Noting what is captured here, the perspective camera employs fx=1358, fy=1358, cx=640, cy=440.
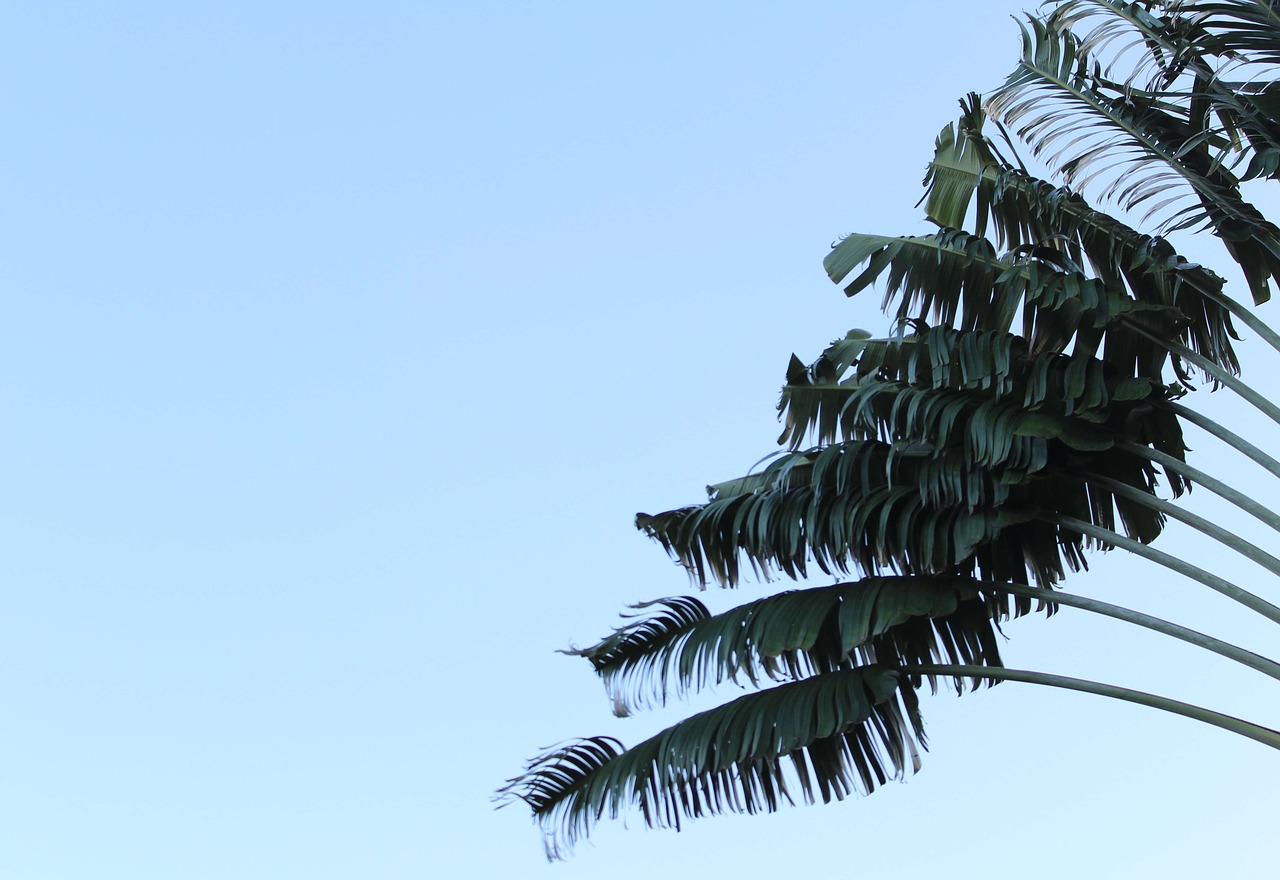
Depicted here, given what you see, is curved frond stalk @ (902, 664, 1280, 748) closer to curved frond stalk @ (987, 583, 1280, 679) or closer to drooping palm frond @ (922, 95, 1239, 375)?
curved frond stalk @ (987, 583, 1280, 679)

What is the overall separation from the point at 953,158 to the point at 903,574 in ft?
6.88

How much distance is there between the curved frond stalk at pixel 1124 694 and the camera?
525 cm

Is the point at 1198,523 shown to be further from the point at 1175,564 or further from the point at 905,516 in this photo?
the point at 905,516

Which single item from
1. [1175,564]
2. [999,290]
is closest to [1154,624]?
[1175,564]

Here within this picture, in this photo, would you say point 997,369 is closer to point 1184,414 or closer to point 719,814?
point 1184,414

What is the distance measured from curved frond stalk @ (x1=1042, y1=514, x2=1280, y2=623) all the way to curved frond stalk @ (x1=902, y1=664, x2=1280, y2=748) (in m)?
0.45

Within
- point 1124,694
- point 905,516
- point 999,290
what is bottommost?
point 1124,694

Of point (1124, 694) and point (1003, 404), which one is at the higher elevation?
point (1003, 404)

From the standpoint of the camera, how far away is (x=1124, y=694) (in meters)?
5.69

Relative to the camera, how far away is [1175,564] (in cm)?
587

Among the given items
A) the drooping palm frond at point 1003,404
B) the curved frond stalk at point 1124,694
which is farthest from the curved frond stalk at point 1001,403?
the curved frond stalk at point 1124,694

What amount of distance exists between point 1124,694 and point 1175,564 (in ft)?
2.06

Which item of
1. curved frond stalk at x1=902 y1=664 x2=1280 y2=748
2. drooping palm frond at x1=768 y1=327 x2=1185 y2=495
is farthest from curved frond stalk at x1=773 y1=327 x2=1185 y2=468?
curved frond stalk at x1=902 y1=664 x2=1280 y2=748

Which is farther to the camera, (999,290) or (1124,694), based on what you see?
(999,290)
